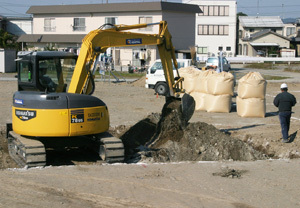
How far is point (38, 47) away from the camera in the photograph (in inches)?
1843

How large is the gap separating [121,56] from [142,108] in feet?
87.0

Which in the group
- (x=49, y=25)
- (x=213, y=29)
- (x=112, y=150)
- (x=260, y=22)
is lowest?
(x=112, y=150)

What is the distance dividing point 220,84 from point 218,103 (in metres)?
0.80

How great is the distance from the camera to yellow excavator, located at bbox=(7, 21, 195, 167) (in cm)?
962

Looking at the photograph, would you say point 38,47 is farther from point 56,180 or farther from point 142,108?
point 56,180

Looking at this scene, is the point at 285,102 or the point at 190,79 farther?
the point at 190,79

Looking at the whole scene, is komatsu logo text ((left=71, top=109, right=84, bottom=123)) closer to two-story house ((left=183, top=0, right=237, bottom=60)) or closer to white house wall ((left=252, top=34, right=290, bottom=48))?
two-story house ((left=183, top=0, right=237, bottom=60))

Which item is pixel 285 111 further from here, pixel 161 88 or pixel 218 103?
pixel 161 88

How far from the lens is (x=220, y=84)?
1702cm

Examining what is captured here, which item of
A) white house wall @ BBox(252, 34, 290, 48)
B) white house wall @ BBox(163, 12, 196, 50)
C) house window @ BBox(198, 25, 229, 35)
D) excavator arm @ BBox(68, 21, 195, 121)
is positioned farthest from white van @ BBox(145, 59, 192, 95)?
white house wall @ BBox(252, 34, 290, 48)

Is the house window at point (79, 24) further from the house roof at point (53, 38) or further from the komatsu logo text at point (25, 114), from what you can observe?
the komatsu logo text at point (25, 114)

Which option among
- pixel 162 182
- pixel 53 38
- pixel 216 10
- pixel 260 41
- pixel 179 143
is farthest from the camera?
pixel 260 41

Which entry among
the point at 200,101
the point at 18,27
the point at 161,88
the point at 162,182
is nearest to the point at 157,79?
the point at 161,88

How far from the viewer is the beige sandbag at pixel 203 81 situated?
17.5 metres
